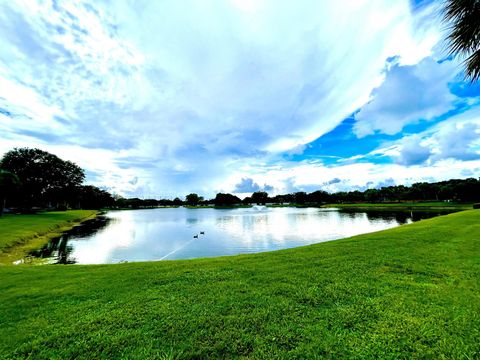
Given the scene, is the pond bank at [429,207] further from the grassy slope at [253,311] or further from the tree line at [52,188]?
the grassy slope at [253,311]

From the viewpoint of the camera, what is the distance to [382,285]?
5609 mm

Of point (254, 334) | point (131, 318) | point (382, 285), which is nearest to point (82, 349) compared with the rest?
point (131, 318)

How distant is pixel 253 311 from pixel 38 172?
69.3m

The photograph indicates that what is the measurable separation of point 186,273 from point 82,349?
147 inches

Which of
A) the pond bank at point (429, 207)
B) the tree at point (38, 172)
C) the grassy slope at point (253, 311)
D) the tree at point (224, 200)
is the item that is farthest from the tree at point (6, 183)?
the tree at point (224, 200)

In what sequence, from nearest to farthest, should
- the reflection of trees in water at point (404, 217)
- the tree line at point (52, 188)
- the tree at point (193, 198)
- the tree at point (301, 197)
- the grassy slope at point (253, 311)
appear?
the grassy slope at point (253, 311) < the reflection of trees in water at point (404, 217) < the tree line at point (52, 188) < the tree at point (301, 197) < the tree at point (193, 198)

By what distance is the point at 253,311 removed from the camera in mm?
4434

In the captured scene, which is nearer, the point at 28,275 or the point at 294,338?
the point at 294,338

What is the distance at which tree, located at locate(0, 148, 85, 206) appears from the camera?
51750 millimetres

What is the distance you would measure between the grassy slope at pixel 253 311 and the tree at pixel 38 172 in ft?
195

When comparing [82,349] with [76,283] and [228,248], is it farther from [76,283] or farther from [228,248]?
[228,248]

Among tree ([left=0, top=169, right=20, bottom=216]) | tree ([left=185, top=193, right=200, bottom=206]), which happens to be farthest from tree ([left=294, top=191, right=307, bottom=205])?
tree ([left=0, top=169, right=20, bottom=216])

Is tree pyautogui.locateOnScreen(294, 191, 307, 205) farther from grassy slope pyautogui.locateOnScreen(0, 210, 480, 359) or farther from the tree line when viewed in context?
grassy slope pyautogui.locateOnScreen(0, 210, 480, 359)

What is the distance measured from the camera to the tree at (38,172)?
51750 mm
